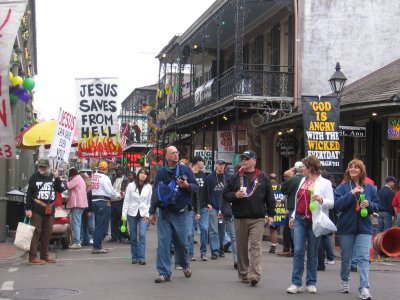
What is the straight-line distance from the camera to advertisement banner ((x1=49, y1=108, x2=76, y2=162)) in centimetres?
1390

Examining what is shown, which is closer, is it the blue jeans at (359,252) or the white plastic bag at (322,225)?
the blue jeans at (359,252)

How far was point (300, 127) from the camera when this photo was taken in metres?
21.7

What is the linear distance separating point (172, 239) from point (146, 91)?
46.3 m

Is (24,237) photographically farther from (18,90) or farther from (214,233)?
(18,90)

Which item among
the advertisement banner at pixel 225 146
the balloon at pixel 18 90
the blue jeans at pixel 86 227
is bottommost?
the blue jeans at pixel 86 227

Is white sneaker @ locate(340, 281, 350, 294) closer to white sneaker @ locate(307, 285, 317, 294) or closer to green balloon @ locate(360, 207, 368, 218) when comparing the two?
white sneaker @ locate(307, 285, 317, 294)

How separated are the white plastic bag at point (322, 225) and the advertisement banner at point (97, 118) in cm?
858

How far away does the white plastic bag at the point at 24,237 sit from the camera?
36.0 ft

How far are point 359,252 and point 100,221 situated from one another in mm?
6577

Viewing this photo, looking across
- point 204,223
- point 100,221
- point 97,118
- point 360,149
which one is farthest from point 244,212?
point 360,149

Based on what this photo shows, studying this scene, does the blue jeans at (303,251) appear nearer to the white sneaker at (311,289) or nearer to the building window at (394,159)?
the white sneaker at (311,289)

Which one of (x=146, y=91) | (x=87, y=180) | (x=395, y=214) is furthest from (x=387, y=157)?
(x=146, y=91)

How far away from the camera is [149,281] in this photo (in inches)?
372

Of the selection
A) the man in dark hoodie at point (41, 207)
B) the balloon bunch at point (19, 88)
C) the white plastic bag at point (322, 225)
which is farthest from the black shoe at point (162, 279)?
the balloon bunch at point (19, 88)
